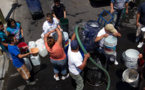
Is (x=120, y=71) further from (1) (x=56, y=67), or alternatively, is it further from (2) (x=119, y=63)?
(1) (x=56, y=67)

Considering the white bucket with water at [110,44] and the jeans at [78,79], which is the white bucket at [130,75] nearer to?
the white bucket with water at [110,44]

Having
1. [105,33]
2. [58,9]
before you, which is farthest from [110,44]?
[58,9]

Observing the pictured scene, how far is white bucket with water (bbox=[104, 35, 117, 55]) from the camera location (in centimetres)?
411

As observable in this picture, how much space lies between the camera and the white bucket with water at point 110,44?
4113 mm

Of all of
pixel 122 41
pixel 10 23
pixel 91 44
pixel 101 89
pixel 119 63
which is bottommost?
pixel 101 89

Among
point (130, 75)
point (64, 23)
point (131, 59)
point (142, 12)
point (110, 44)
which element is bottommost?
point (130, 75)

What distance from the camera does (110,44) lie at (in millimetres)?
4117

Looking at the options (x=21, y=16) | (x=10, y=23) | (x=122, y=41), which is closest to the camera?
(x=10, y=23)

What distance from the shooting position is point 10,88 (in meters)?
4.65

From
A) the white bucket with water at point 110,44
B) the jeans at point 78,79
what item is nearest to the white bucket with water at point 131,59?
the white bucket with water at point 110,44

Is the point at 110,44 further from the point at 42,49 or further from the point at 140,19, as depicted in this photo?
the point at 42,49

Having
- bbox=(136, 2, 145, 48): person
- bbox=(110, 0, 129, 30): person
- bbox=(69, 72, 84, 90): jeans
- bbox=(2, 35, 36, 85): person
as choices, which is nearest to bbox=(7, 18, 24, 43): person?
bbox=(2, 35, 36, 85): person

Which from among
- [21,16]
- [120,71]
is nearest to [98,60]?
[120,71]

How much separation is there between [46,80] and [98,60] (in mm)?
1957
